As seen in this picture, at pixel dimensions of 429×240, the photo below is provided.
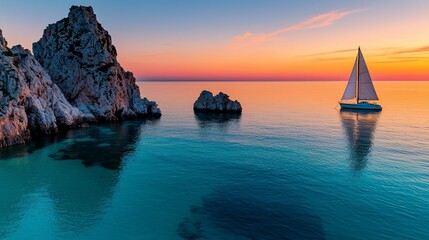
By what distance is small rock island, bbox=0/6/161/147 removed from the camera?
54406 mm

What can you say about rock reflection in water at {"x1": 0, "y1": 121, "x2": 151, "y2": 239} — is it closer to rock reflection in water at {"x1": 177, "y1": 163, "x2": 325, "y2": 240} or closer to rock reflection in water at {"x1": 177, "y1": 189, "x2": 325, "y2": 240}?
rock reflection in water at {"x1": 177, "y1": 189, "x2": 325, "y2": 240}

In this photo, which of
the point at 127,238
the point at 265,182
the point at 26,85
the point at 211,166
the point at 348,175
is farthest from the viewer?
the point at 26,85

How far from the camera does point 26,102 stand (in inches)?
2125

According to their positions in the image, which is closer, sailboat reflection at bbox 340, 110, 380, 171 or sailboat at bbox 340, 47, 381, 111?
sailboat reflection at bbox 340, 110, 380, 171

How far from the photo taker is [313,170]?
37.6 m

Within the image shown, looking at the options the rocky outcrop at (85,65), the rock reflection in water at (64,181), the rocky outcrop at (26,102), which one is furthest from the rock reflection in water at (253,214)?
the rocky outcrop at (85,65)

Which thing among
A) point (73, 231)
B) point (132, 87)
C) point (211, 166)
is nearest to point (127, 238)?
point (73, 231)

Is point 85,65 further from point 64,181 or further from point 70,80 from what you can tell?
point 64,181

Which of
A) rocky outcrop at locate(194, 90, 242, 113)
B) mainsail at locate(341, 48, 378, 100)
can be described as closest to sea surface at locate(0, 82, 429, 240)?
rocky outcrop at locate(194, 90, 242, 113)

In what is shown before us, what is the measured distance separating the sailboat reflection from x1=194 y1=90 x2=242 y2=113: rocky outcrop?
39141mm

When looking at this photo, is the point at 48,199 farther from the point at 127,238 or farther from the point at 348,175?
the point at 348,175

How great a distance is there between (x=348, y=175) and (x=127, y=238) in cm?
2926

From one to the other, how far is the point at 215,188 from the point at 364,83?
97.3m

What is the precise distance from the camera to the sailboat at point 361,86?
103m
